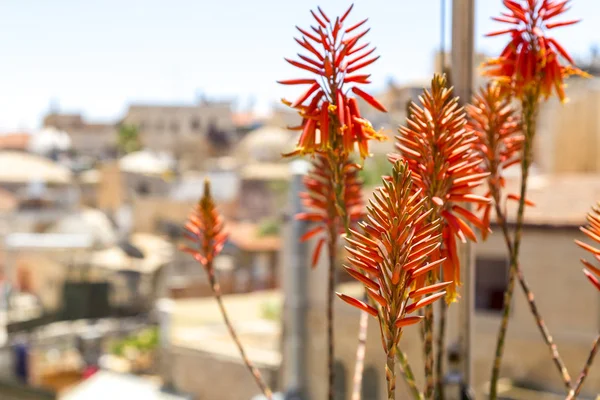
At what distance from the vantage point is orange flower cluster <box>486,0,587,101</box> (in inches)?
51.8

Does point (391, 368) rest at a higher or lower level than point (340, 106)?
lower

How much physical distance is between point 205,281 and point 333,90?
53.0 feet

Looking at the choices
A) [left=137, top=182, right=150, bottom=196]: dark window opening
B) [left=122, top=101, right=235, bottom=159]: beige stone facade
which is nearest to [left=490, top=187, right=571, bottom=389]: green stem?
[left=137, top=182, right=150, bottom=196]: dark window opening

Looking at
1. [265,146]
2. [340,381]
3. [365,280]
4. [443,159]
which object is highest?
[265,146]

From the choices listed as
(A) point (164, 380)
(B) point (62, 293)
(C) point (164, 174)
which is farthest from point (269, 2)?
(C) point (164, 174)

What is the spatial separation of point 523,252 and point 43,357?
928cm

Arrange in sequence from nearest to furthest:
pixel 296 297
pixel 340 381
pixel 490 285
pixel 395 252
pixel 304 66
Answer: pixel 395 252
pixel 304 66
pixel 340 381
pixel 296 297
pixel 490 285

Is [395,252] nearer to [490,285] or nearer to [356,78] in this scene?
[356,78]

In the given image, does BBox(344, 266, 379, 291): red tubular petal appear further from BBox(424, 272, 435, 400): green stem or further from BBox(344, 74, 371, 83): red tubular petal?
BBox(344, 74, 371, 83): red tubular petal

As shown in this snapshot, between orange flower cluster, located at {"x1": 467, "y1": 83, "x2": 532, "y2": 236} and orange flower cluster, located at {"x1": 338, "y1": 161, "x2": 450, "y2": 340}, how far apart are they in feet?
2.01

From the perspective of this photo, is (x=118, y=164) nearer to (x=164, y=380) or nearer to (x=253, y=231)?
(x=253, y=231)

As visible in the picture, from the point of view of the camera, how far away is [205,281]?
17.0 metres

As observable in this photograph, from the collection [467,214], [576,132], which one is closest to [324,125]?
[467,214]

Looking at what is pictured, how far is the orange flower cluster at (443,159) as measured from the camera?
1025 millimetres
